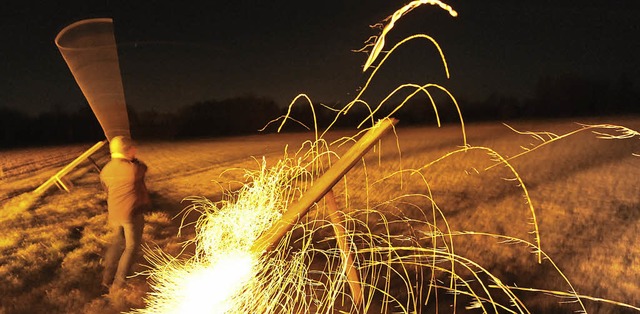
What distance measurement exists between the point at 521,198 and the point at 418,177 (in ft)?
12.2

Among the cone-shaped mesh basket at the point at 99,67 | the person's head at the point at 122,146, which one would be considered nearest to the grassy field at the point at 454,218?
the person's head at the point at 122,146

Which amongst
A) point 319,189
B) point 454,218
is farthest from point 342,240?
point 454,218

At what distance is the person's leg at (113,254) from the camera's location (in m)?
4.95

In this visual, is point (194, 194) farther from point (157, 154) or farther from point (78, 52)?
point (157, 154)

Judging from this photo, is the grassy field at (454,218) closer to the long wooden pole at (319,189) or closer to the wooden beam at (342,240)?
the long wooden pole at (319,189)

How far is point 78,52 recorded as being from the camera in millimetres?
6309

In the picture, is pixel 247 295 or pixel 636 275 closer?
pixel 247 295

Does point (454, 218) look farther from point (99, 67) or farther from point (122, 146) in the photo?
point (122, 146)

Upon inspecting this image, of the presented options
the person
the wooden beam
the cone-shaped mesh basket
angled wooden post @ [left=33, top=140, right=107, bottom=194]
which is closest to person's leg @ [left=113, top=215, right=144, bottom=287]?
the person

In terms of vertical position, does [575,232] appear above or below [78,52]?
below

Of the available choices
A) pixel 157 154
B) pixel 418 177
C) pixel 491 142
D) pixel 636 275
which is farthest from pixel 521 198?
pixel 157 154

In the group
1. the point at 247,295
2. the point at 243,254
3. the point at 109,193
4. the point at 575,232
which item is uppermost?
the point at 109,193

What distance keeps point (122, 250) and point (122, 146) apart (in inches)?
43.0

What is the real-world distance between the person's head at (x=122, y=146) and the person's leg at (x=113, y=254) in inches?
28.4
